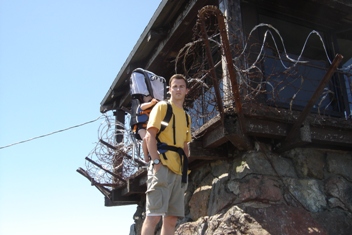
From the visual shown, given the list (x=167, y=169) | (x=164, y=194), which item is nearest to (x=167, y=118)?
(x=167, y=169)

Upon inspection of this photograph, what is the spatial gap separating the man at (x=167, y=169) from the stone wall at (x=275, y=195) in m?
1.14

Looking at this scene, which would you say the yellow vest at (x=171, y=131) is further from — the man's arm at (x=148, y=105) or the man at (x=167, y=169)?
the man's arm at (x=148, y=105)

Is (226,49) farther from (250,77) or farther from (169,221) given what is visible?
(169,221)

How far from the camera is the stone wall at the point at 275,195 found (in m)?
4.24

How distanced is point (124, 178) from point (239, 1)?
145 inches

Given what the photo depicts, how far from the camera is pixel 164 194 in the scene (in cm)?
320

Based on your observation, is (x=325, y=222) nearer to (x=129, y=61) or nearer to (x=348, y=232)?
(x=348, y=232)

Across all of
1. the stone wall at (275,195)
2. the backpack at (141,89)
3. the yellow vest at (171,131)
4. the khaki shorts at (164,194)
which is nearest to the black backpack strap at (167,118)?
the yellow vest at (171,131)

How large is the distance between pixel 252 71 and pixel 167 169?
2202 mm

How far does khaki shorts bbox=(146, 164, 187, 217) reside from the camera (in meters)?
3.15

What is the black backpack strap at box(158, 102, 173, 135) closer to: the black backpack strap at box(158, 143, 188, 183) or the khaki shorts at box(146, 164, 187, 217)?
the black backpack strap at box(158, 143, 188, 183)

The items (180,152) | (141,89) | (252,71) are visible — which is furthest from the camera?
(252,71)

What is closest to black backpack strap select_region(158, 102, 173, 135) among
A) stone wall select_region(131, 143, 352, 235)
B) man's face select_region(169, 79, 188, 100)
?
man's face select_region(169, 79, 188, 100)

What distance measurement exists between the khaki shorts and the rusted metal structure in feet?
3.72
